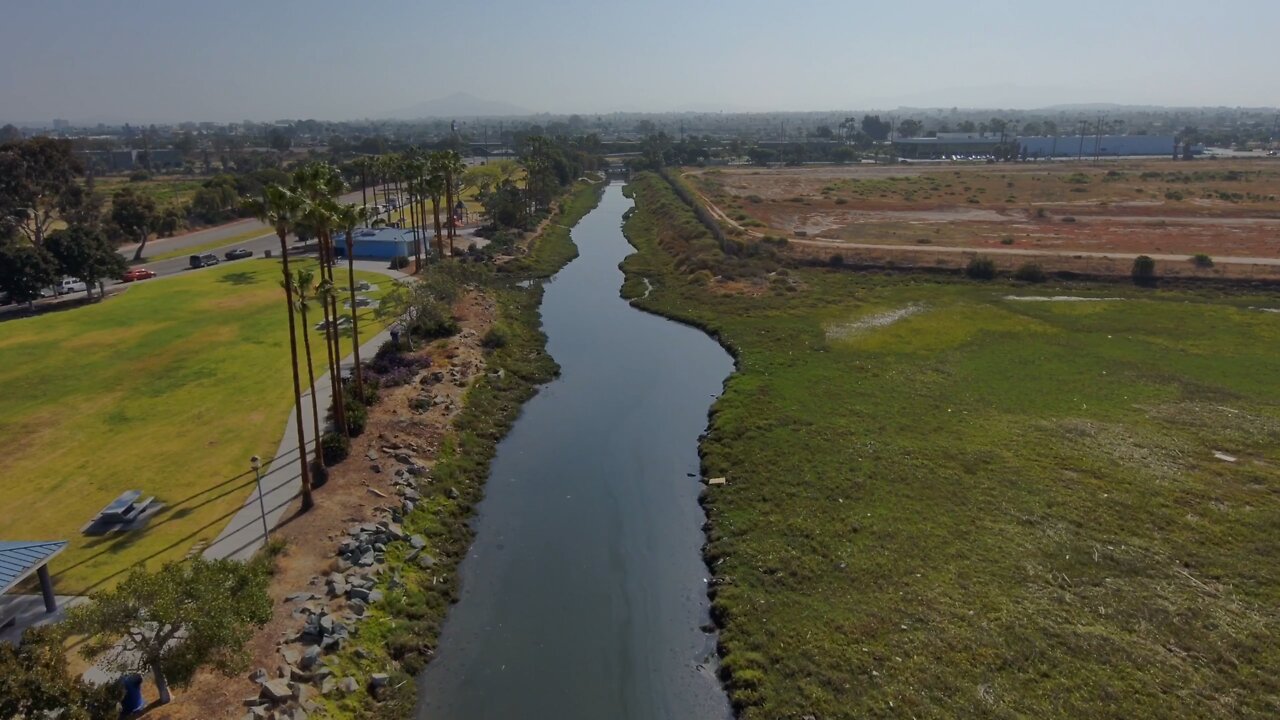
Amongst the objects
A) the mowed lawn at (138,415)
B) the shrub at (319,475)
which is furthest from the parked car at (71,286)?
the shrub at (319,475)

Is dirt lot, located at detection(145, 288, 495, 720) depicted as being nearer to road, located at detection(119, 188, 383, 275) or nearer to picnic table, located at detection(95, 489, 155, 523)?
picnic table, located at detection(95, 489, 155, 523)

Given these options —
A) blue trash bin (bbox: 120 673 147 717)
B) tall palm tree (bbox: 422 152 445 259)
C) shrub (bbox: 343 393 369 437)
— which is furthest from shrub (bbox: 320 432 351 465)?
tall palm tree (bbox: 422 152 445 259)

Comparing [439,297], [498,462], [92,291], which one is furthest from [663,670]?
[92,291]

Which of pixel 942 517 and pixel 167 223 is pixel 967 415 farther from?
pixel 167 223

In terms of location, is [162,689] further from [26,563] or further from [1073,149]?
[1073,149]

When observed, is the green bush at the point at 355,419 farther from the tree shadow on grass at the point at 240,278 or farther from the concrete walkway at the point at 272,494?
the tree shadow on grass at the point at 240,278

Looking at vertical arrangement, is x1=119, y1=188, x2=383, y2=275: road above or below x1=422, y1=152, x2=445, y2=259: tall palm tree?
below
